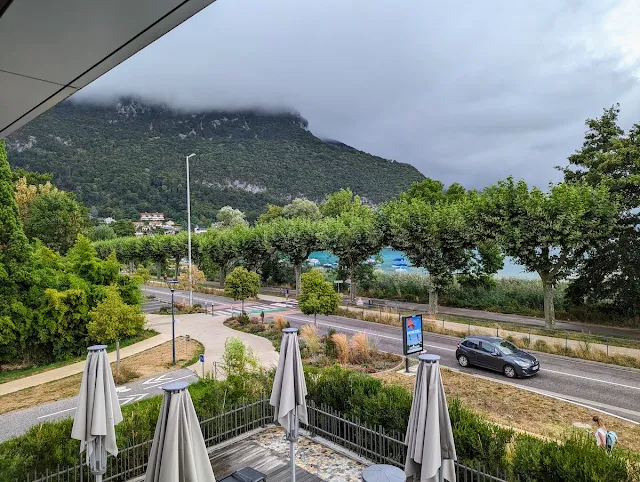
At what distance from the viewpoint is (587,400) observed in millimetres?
12805

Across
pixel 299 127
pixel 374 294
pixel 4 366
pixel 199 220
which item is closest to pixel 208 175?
pixel 199 220

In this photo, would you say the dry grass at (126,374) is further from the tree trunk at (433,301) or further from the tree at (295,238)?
the tree at (295,238)

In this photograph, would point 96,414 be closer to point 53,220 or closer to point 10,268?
point 10,268

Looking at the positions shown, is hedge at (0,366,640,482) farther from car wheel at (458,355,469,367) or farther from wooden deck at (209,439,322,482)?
car wheel at (458,355,469,367)

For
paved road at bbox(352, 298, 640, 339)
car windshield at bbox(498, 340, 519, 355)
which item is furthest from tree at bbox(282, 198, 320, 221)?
car windshield at bbox(498, 340, 519, 355)

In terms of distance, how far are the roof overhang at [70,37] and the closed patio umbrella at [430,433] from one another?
16.7ft

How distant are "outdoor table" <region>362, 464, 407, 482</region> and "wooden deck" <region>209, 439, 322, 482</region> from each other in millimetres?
2208

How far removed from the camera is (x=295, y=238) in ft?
120

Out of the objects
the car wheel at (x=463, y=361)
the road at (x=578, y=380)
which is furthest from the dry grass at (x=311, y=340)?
the car wheel at (x=463, y=361)

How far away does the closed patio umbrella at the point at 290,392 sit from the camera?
23.5 feet

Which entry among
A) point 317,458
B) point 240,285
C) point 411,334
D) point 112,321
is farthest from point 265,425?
point 240,285

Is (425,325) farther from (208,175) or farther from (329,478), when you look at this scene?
(208,175)

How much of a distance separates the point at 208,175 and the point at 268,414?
106708 mm

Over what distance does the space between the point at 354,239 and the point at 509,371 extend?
1861 centimetres
